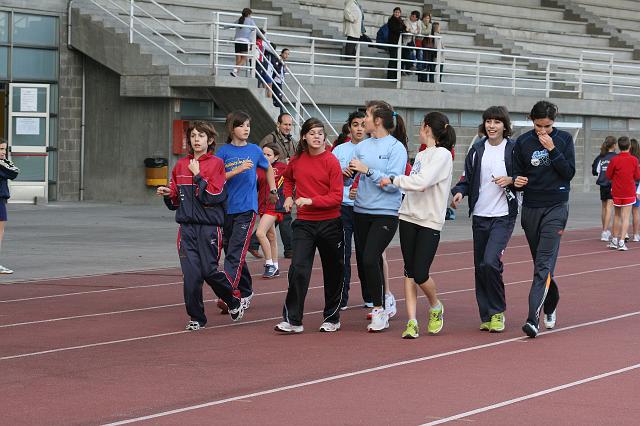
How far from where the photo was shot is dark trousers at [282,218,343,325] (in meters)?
11.0

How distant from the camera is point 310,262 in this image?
439 inches

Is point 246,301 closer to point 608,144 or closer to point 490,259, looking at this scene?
point 490,259

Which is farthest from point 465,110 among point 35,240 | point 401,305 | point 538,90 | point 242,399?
point 242,399

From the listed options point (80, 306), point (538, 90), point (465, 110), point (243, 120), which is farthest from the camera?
point (538, 90)

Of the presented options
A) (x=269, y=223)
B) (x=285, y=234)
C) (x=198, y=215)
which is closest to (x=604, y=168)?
(x=285, y=234)

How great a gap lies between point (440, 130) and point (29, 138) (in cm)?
1893

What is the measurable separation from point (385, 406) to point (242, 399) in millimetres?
872

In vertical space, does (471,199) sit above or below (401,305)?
above

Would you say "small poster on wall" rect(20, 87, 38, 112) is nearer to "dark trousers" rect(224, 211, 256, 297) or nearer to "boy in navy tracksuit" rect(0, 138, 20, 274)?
"boy in navy tracksuit" rect(0, 138, 20, 274)

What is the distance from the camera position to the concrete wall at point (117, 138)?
1108 inches

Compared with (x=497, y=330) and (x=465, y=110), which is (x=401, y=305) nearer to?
(x=497, y=330)

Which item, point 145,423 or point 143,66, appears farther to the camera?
point 143,66

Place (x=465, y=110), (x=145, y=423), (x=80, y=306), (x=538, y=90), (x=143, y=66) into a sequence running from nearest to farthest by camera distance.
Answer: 1. (x=145, y=423)
2. (x=80, y=306)
3. (x=143, y=66)
4. (x=465, y=110)
5. (x=538, y=90)

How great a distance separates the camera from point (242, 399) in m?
8.16
